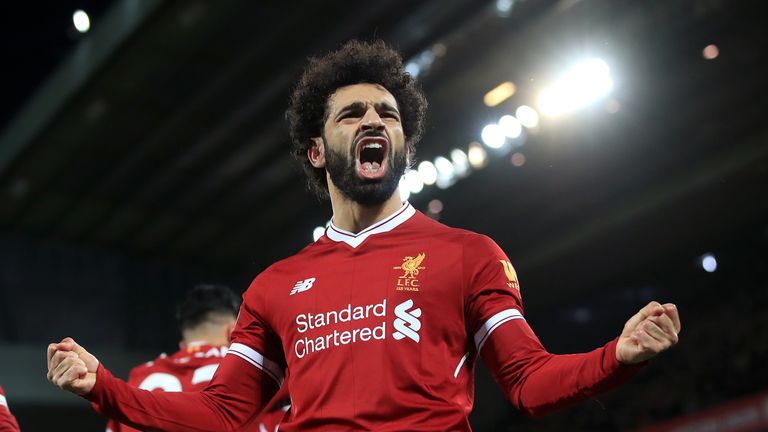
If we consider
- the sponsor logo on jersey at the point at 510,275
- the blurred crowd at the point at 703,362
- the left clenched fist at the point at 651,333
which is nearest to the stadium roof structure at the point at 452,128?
the blurred crowd at the point at 703,362

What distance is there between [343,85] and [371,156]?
39 cm

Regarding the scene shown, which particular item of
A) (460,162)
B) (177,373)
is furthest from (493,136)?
(177,373)

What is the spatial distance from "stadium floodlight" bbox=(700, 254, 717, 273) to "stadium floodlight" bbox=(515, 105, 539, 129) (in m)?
3.87

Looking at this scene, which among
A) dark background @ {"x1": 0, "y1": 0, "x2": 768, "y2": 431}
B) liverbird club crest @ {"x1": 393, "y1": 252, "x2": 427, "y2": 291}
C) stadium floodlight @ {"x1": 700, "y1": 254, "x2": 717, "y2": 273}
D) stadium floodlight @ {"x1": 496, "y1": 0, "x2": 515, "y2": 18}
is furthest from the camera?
stadium floodlight @ {"x1": 700, "y1": 254, "x2": 717, "y2": 273}

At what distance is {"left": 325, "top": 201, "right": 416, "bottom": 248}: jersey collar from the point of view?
272 centimetres

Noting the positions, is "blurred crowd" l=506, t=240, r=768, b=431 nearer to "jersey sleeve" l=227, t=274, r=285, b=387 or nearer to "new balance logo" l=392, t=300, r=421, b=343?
"jersey sleeve" l=227, t=274, r=285, b=387

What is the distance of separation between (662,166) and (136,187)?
297 inches

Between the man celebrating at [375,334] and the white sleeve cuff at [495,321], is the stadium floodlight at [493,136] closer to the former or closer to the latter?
the man celebrating at [375,334]

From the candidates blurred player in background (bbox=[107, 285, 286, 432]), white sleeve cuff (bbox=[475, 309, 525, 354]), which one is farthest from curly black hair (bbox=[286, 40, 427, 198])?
blurred player in background (bbox=[107, 285, 286, 432])

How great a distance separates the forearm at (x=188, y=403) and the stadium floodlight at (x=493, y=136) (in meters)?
9.49

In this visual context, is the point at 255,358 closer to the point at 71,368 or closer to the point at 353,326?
the point at 353,326

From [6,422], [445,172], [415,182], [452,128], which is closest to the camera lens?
[6,422]

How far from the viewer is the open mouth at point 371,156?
2744 mm

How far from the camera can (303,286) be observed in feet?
8.64
